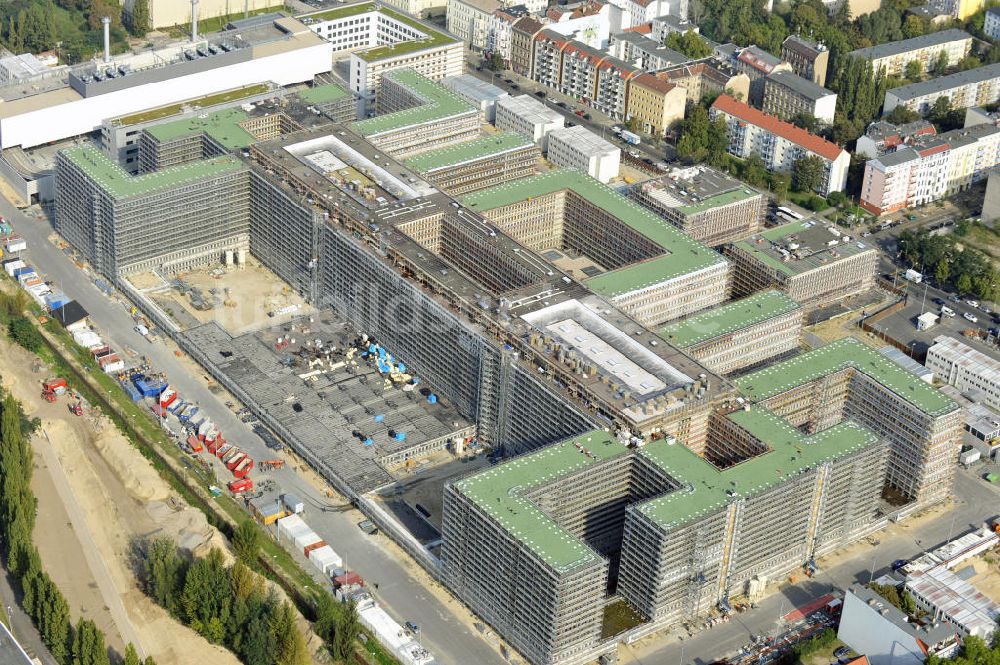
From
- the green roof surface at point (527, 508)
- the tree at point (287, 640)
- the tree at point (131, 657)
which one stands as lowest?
the tree at point (287, 640)

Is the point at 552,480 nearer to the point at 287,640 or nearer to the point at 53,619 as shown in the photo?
the point at 287,640

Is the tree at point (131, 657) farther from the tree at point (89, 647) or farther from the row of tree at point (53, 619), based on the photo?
the tree at point (89, 647)

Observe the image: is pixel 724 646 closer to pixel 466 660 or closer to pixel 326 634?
pixel 466 660

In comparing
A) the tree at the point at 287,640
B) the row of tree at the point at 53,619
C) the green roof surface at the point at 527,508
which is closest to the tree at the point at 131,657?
the row of tree at the point at 53,619

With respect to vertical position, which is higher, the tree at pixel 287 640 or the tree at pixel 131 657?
the tree at pixel 131 657

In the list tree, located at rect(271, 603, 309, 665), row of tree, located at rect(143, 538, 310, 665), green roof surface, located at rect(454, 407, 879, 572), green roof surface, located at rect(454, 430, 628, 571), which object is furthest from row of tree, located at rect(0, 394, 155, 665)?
green roof surface, located at rect(454, 407, 879, 572)

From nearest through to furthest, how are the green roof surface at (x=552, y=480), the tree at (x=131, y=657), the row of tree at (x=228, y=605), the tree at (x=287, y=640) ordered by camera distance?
1. the tree at (x=131, y=657)
2. the tree at (x=287, y=640)
3. the green roof surface at (x=552, y=480)
4. the row of tree at (x=228, y=605)

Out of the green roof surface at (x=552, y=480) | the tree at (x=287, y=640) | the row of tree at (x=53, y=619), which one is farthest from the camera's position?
the green roof surface at (x=552, y=480)
